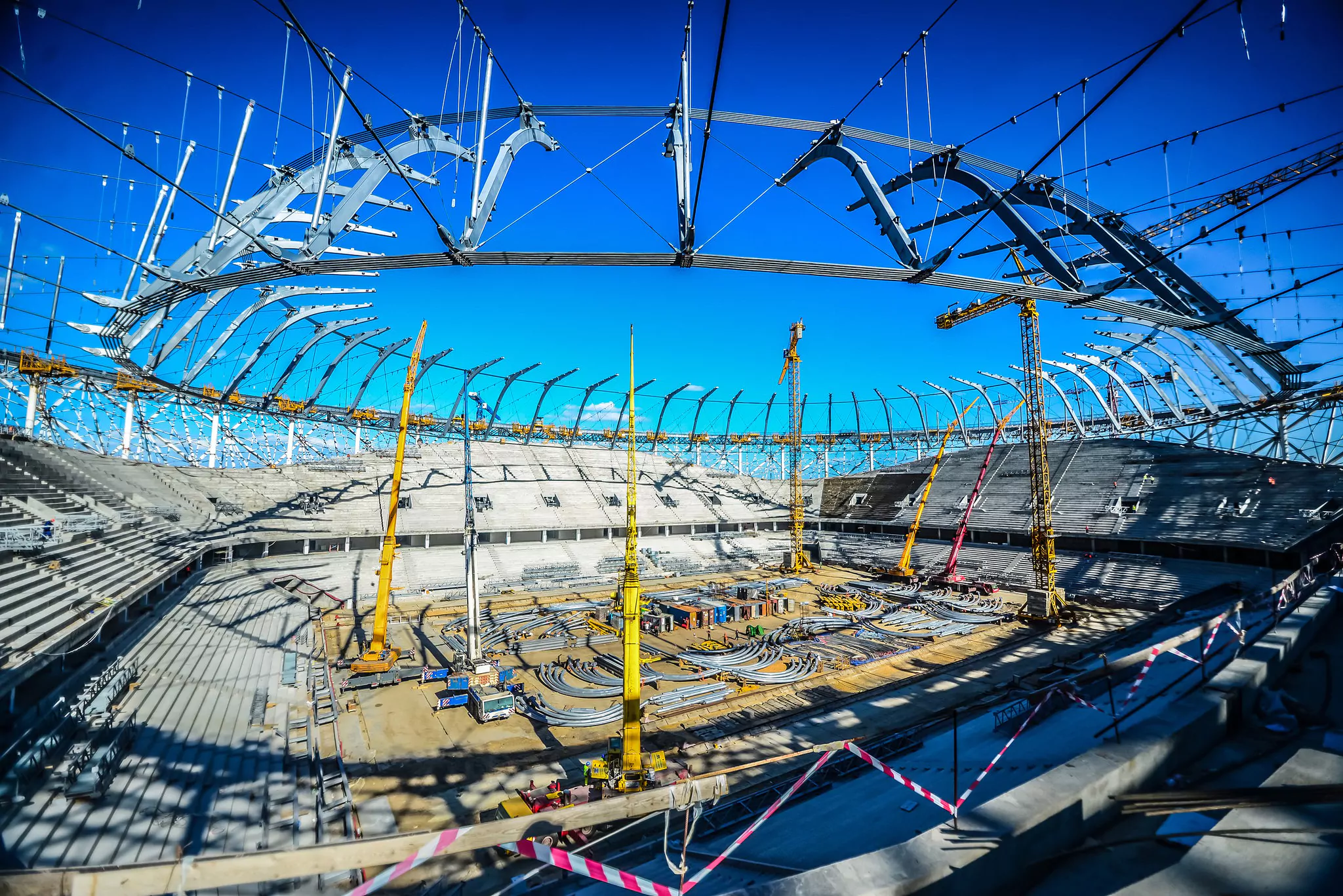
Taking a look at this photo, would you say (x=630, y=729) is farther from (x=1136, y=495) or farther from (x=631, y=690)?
(x=1136, y=495)

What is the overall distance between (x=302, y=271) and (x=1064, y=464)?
4897 centimetres

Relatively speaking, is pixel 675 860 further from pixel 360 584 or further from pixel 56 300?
pixel 360 584

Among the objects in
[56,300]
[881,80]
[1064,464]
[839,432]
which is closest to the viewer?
[881,80]

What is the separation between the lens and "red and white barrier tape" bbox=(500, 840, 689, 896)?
3.52m

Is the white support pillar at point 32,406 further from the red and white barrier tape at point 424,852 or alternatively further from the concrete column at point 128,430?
the red and white barrier tape at point 424,852

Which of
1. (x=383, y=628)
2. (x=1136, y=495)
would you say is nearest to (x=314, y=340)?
(x=383, y=628)

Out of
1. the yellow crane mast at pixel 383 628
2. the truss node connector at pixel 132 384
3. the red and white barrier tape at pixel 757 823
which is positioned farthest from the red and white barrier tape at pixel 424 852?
the truss node connector at pixel 132 384

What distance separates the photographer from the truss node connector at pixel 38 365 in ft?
79.0

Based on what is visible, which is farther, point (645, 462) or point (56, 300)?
point (645, 462)

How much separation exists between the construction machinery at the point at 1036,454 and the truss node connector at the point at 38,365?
41.3 metres

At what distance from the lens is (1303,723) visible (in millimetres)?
5492

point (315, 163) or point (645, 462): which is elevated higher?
point (315, 163)

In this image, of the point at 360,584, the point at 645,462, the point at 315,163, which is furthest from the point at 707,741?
the point at 645,462

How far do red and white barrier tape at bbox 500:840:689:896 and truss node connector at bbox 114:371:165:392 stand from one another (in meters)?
34.1
